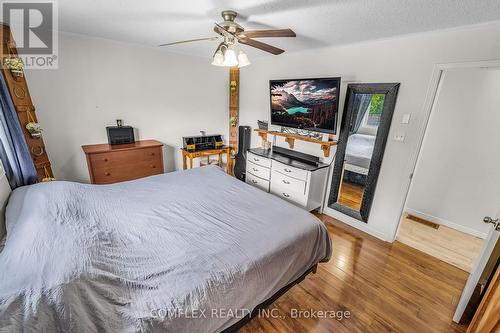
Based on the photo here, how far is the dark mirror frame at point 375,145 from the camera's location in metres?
2.38

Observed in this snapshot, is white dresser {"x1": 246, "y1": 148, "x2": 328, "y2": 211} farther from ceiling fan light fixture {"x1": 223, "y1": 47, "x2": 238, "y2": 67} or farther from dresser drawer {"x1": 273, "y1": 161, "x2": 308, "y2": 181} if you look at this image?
ceiling fan light fixture {"x1": 223, "y1": 47, "x2": 238, "y2": 67}

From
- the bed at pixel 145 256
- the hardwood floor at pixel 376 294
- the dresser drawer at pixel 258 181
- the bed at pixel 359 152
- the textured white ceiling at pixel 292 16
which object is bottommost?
the hardwood floor at pixel 376 294

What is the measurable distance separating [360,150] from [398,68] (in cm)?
98

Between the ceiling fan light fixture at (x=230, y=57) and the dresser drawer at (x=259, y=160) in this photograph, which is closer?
the ceiling fan light fixture at (x=230, y=57)

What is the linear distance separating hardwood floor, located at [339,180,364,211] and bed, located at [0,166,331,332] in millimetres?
1278

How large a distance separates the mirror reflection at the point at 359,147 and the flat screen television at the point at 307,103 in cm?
28

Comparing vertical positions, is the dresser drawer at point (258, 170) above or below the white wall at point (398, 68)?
below

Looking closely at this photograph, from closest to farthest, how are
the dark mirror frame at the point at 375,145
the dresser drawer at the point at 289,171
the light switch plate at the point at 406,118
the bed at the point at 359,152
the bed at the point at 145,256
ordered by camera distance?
the bed at the point at 145,256, the light switch plate at the point at 406,118, the dark mirror frame at the point at 375,145, the bed at the point at 359,152, the dresser drawer at the point at 289,171

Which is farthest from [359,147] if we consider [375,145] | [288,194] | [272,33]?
[272,33]

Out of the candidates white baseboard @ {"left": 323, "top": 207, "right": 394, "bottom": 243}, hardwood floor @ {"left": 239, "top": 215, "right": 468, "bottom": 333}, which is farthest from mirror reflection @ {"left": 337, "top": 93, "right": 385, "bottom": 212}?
hardwood floor @ {"left": 239, "top": 215, "right": 468, "bottom": 333}

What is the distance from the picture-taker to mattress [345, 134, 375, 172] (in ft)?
8.66

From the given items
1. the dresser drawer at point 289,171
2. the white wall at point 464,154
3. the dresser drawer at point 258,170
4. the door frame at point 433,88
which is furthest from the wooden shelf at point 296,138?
the white wall at point 464,154

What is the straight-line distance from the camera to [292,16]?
6.07 ft

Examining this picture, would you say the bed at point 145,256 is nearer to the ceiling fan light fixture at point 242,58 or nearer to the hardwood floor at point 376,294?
the hardwood floor at point 376,294
